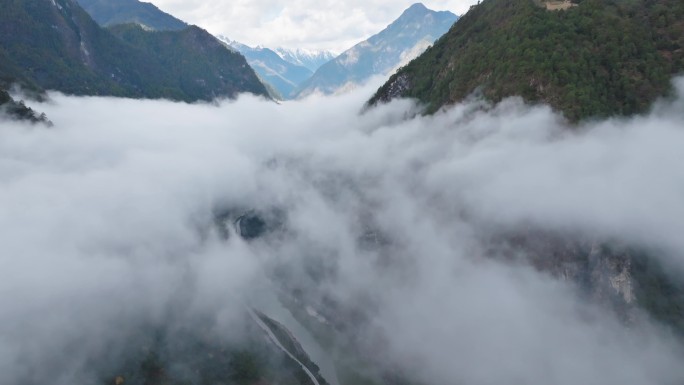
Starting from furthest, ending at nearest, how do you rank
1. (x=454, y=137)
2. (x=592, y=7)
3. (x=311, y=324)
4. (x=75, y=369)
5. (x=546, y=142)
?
(x=311, y=324) < (x=454, y=137) < (x=592, y=7) < (x=546, y=142) < (x=75, y=369)

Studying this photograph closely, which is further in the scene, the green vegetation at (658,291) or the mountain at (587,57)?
the mountain at (587,57)

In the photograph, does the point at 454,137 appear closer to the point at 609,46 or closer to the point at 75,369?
the point at 609,46

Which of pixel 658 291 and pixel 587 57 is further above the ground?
pixel 587 57

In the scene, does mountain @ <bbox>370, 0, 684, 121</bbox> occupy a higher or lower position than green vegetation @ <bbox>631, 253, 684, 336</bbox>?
higher

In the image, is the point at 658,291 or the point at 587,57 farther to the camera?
the point at 587,57

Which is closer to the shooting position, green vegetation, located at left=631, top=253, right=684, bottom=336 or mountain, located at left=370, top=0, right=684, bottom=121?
green vegetation, located at left=631, top=253, right=684, bottom=336

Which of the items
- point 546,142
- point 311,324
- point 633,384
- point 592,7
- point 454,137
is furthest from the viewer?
point 311,324

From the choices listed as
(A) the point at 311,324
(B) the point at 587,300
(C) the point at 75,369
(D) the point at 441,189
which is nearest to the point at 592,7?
(D) the point at 441,189

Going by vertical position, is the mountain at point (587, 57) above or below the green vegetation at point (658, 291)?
above
